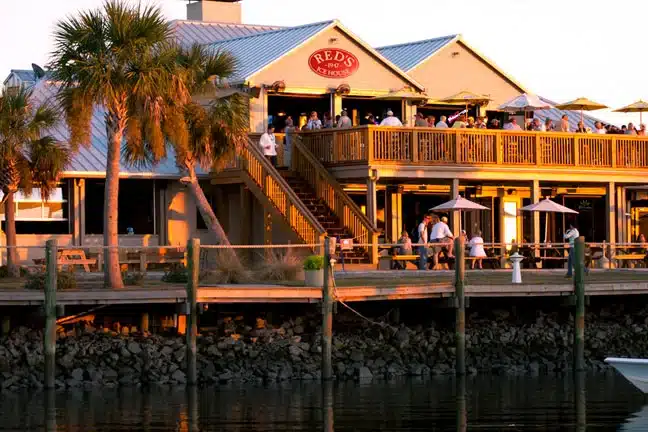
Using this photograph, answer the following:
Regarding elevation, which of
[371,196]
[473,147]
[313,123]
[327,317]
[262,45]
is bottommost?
[327,317]

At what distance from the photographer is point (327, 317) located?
32594mm

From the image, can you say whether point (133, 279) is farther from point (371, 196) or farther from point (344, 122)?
point (344, 122)

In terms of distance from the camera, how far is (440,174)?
141 ft

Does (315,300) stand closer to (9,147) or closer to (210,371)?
(210,371)

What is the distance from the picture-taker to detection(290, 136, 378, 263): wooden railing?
41.2 m

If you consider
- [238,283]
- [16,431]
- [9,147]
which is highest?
[9,147]

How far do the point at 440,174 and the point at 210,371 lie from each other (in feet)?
40.6

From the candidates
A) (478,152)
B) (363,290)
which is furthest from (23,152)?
(478,152)

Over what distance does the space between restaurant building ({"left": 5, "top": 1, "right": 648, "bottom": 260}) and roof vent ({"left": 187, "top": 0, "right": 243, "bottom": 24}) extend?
4.51 metres

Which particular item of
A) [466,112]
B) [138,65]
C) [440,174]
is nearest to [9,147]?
[138,65]

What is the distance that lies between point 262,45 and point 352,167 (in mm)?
6949

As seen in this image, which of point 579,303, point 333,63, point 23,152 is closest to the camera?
point 579,303

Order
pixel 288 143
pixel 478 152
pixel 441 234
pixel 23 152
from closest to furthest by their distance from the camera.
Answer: pixel 23 152 < pixel 441 234 < pixel 478 152 < pixel 288 143

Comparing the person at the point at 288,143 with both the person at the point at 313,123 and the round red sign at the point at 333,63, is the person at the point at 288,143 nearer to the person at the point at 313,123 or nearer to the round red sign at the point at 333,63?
the person at the point at 313,123
